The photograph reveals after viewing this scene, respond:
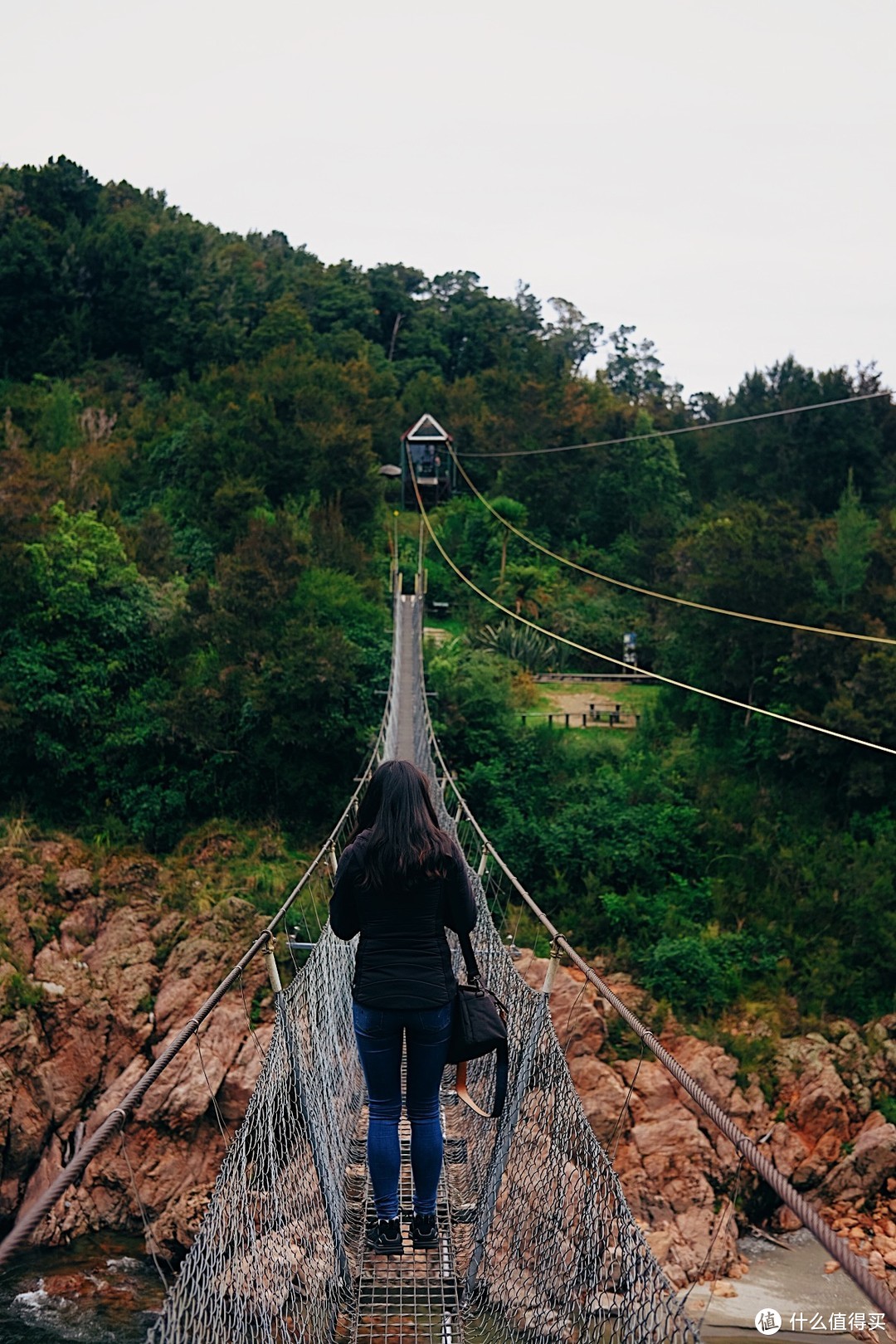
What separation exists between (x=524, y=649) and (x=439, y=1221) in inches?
483

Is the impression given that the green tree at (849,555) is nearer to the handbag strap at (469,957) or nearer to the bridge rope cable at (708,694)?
the bridge rope cable at (708,694)

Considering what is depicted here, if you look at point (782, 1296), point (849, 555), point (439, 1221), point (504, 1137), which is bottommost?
point (782, 1296)

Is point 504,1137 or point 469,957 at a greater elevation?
point 469,957

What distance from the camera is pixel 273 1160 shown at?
6.14 feet

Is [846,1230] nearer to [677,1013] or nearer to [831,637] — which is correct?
[677,1013]

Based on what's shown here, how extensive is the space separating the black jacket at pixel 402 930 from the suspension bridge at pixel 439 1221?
22 centimetres

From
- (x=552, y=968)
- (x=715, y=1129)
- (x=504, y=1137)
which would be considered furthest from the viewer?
(x=715, y=1129)

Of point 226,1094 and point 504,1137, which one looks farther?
point 226,1094

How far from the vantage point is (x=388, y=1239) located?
75.9 inches

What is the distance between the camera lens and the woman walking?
69.2 inches

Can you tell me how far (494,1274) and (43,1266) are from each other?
6.17 metres

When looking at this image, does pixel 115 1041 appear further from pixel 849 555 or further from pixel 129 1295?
pixel 849 555

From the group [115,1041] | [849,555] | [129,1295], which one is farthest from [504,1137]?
[849,555]

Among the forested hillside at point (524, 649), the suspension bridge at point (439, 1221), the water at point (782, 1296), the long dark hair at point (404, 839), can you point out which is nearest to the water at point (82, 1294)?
the water at point (782, 1296)
